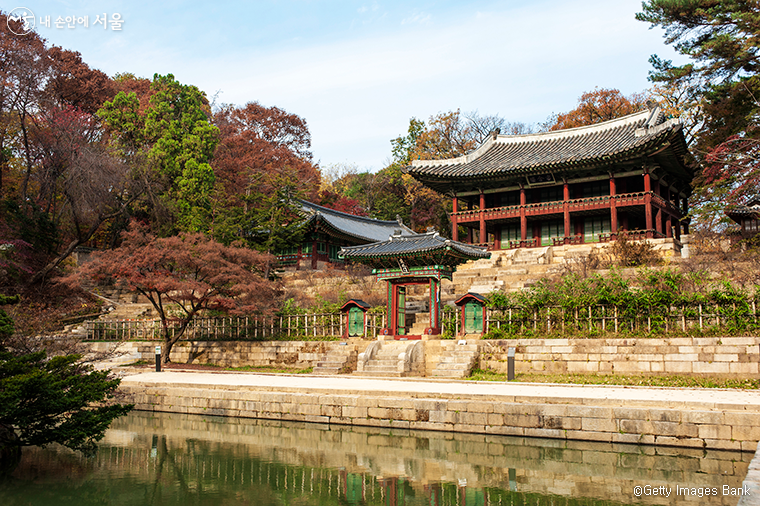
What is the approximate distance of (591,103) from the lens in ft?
139

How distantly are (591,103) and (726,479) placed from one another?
124ft

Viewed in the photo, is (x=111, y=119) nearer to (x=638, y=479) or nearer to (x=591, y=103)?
(x=591, y=103)

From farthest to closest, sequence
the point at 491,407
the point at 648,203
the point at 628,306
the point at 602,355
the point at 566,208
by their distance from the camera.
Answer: the point at 566,208 → the point at 648,203 → the point at 628,306 → the point at 602,355 → the point at 491,407

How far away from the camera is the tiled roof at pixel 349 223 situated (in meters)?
34.2

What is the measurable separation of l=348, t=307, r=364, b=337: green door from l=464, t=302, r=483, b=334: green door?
12.6ft

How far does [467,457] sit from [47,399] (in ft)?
24.1

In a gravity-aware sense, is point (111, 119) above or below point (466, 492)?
above

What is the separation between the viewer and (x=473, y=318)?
741 inches

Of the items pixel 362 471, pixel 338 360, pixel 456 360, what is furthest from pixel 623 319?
pixel 362 471

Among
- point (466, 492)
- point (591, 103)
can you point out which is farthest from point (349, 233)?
point (466, 492)

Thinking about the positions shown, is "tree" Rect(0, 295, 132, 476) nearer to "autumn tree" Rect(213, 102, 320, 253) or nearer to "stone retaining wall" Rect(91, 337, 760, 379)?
"stone retaining wall" Rect(91, 337, 760, 379)

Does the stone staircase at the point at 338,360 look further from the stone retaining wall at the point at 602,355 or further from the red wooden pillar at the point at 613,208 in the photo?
the red wooden pillar at the point at 613,208

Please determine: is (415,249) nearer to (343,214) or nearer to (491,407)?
(491,407)

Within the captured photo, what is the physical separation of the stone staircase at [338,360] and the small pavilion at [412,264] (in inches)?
56.2
